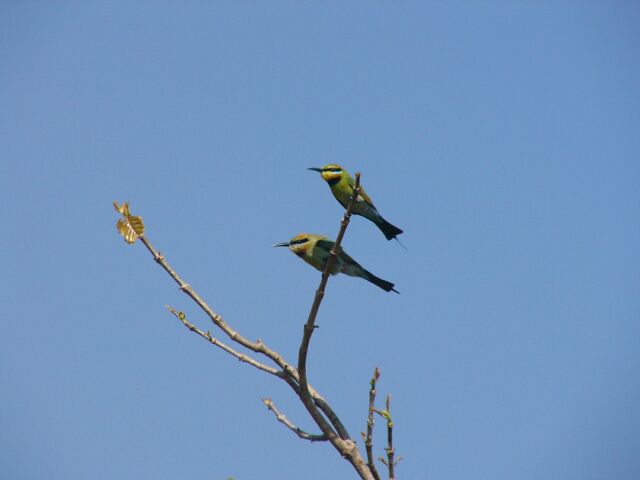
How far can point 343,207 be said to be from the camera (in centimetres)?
583

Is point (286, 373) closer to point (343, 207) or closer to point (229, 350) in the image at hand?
point (229, 350)

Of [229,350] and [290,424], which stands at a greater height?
[229,350]

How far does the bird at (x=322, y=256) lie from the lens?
4742mm

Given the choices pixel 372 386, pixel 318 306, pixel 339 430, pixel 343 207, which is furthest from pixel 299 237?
pixel 372 386

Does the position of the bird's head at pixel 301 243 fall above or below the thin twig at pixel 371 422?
above

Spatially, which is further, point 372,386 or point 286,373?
point 286,373

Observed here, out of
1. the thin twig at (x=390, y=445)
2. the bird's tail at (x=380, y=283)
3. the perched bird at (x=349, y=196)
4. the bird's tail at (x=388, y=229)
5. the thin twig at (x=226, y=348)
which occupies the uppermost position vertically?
the perched bird at (x=349, y=196)

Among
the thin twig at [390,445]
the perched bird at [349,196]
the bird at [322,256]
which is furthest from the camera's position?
the perched bird at [349,196]

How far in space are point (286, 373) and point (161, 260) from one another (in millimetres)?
767

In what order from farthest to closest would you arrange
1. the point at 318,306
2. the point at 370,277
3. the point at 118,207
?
the point at 370,277, the point at 318,306, the point at 118,207

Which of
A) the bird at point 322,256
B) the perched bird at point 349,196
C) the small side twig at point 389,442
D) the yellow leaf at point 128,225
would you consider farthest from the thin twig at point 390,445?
the perched bird at point 349,196

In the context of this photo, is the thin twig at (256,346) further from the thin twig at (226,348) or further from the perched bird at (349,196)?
the perched bird at (349,196)

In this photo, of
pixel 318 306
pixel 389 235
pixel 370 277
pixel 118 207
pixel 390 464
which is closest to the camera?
pixel 390 464

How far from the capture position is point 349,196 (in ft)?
18.3
